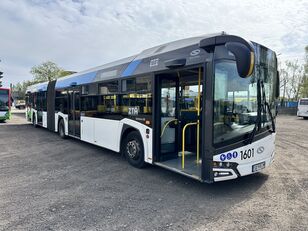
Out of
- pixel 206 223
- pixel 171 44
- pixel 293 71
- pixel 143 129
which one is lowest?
pixel 206 223

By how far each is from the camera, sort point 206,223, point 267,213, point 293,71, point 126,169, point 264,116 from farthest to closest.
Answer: point 293,71, point 126,169, point 264,116, point 267,213, point 206,223

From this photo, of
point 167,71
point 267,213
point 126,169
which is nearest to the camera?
point 267,213

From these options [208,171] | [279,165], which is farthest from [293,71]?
[208,171]

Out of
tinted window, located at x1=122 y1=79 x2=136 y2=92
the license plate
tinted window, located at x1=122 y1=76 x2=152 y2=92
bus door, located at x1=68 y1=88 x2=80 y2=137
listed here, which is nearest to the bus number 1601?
the license plate

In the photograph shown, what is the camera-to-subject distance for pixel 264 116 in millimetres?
4840

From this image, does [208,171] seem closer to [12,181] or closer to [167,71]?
[167,71]

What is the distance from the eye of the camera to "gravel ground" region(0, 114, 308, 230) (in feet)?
11.9

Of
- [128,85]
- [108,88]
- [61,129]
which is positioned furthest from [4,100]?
[128,85]

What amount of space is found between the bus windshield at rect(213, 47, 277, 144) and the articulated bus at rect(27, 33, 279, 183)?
0.06ft

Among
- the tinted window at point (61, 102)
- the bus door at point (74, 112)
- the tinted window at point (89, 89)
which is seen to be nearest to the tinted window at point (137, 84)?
the tinted window at point (89, 89)

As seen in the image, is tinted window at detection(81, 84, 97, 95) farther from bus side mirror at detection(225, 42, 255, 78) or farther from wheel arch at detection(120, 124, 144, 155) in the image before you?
bus side mirror at detection(225, 42, 255, 78)

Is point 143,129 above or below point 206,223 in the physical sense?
above

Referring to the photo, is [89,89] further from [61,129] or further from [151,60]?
[61,129]

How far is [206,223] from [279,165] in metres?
4.27
